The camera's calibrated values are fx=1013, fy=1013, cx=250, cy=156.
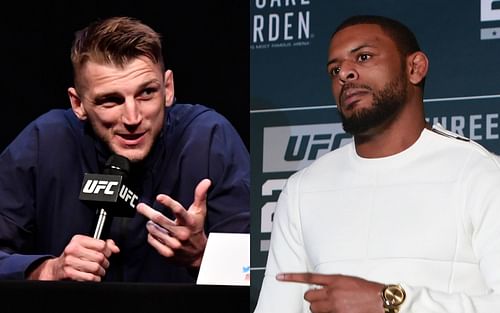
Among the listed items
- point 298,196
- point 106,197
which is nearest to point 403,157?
point 298,196

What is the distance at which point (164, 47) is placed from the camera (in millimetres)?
3885

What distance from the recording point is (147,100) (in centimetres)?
387

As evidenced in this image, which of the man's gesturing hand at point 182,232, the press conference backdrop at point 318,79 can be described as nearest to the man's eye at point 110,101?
the man's gesturing hand at point 182,232

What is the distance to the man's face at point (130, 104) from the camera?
12.7 feet

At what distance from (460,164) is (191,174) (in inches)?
54.9

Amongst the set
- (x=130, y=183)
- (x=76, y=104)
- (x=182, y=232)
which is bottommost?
(x=182, y=232)

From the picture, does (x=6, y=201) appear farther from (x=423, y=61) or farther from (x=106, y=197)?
(x=423, y=61)

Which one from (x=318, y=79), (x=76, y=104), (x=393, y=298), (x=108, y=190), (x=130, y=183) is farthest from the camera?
(x=76, y=104)

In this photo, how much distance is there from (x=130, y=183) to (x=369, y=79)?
4.50 ft

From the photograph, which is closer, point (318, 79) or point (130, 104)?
point (318, 79)

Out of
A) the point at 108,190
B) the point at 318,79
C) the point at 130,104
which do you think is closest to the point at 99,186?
the point at 108,190

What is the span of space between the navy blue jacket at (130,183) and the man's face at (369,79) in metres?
1.05

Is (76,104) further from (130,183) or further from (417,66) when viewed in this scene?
(417,66)

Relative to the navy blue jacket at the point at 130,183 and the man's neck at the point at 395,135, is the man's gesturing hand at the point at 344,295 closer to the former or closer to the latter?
the man's neck at the point at 395,135
